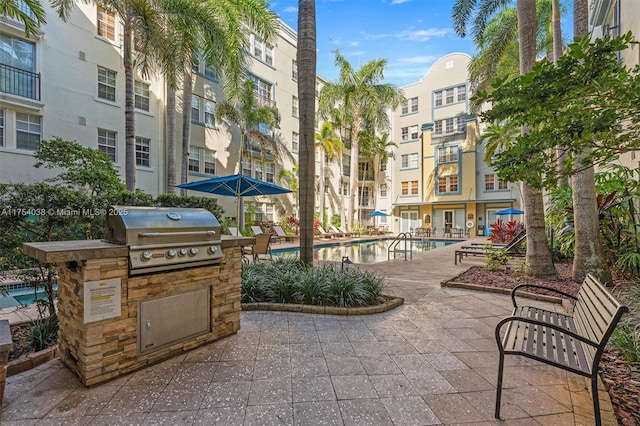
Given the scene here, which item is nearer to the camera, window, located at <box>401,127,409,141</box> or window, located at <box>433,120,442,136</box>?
window, located at <box>433,120,442,136</box>

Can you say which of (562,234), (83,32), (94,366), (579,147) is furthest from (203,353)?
(83,32)

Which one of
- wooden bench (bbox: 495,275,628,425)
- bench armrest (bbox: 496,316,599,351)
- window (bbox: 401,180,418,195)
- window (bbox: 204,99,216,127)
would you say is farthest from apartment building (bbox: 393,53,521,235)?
bench armrest (bbox: 496,316,599,351)

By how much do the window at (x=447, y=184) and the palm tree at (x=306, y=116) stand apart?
2181 cm

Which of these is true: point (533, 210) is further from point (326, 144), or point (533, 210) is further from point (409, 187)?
point (409, 187)

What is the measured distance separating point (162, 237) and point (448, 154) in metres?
26.2

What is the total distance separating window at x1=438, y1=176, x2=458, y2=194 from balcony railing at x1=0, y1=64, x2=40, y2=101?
83.8 ft

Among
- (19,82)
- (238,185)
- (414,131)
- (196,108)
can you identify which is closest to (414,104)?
(414,131)

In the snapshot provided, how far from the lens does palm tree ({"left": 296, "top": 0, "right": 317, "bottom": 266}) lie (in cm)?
616

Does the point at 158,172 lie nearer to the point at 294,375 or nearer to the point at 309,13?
the point at 309,13

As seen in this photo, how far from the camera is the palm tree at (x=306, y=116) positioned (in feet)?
20.2

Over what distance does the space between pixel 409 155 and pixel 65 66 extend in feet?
80.9

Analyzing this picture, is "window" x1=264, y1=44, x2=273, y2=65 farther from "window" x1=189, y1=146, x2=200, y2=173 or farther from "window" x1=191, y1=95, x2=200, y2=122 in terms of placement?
"window" x1=189, y1=146, x2=200, y2=173

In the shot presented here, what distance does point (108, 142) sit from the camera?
13.4 m

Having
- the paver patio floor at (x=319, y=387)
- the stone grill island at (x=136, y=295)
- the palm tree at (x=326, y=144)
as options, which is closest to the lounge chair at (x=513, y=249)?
the paver patio floor at (x=319, y=387)
